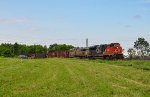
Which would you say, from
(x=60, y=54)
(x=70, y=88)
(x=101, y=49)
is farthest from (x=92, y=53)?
(x=70, y=88)

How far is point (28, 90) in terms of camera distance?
18.8 metres

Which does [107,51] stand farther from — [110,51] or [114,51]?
[114,51]

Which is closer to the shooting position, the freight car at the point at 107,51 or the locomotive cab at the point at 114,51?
the locomotive cab at the point at 114,51

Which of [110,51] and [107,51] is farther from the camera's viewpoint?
[107,51]

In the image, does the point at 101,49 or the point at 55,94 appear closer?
the point at 55,94

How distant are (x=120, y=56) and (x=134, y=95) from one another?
63970mm

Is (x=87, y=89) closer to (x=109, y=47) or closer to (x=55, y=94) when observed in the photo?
(x=55, y=94)

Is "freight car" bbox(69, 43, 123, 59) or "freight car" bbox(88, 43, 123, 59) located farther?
"freight car" bbox(69, 43, 123, 59)

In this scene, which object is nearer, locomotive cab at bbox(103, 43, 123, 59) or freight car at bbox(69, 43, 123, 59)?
locomotive cab at bbox(103, 43, 123, 59)

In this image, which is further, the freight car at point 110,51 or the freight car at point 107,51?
the freight car at point 107,51

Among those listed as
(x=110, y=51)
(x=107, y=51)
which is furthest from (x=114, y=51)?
(x=107, y=51)

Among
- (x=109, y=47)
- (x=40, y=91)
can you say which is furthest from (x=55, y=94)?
(x=109, y=47)

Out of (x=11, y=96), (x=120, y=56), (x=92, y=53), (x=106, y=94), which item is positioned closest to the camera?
(x=11, y=96)

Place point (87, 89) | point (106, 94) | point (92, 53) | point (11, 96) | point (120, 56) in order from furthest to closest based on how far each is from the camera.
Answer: point (92, 53) < point (120, 56) < point (87, 89) < point (106, 94) < point (11, 96)
